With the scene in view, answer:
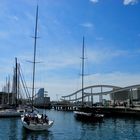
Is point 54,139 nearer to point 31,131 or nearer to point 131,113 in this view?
point 31,131

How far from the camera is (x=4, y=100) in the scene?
143 m

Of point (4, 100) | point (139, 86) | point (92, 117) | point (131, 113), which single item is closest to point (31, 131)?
point (92, 117)

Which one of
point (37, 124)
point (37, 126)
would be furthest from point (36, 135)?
point (37, 124)

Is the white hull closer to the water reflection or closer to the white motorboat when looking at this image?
the white motorboat

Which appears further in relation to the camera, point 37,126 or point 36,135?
point 37,126

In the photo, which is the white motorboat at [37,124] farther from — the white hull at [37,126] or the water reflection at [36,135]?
the water reflection at [36,135]

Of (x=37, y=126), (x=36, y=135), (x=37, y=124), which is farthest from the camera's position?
(x=37, y=124)

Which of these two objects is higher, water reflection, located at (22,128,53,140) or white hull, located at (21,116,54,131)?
white hull, located at (21,116,54,131)

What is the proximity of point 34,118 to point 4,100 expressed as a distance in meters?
97.0

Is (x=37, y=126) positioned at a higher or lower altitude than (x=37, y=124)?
lower

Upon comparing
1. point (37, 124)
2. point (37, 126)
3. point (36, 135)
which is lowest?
point (36, 135)

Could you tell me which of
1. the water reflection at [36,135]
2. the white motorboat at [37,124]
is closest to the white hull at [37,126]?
the white motorboat at [37,124]

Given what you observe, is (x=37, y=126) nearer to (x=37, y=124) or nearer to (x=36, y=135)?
(x=37, y=124)

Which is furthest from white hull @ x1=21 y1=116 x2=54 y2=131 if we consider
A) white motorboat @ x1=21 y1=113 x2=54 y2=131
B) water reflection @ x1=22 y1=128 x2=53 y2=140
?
water reflection @ x1=22 y1=128 x2=53 y2=140
